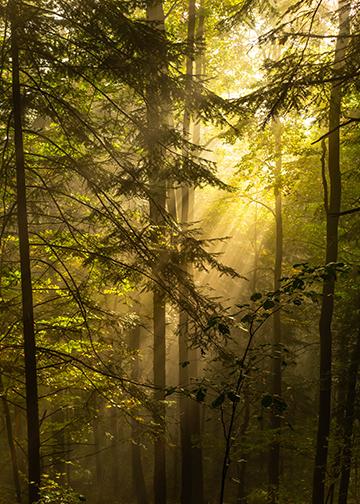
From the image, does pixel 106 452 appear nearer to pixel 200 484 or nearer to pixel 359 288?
pixel 200 484

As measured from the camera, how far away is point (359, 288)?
38.6ft

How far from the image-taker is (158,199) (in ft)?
33.9

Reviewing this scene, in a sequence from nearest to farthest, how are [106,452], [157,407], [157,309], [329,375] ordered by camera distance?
1. [157,407]
2. [329,375]
3. [157,309]
4. [106,452]

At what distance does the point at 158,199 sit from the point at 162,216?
3379 millimetres

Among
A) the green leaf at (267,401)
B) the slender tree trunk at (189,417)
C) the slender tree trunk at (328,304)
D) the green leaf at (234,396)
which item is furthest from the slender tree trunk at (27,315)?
the slender tree trunk at (189,417)

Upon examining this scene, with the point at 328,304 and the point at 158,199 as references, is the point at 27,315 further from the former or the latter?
the point at 328,304

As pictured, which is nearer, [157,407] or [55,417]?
[157,407]

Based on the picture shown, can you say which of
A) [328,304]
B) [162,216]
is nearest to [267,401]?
[162,216]

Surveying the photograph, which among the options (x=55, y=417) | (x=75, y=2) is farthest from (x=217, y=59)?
(x=55, y=417)

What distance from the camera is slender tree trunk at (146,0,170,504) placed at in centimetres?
684

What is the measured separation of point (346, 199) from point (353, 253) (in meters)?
1.82

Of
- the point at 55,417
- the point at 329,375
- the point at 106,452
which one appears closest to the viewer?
the point at 329,375

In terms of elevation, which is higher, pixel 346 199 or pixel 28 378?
pixel 346 199

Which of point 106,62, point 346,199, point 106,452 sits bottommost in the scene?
point 106,452
